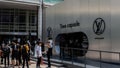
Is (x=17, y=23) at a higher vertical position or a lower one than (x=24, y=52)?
higher

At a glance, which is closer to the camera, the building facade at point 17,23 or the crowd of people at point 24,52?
the crowd of people at point 24,52

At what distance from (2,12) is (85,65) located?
4211cm

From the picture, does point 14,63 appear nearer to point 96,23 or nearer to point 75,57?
point 75,57

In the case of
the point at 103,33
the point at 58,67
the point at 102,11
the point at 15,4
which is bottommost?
the point at 58,67

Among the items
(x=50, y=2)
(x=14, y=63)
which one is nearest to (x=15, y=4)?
(x=50, y=2)

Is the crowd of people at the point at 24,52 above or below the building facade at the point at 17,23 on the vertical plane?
below

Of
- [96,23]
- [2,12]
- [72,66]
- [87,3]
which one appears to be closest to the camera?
[72,66]

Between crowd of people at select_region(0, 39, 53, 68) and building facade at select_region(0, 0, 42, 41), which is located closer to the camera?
crowd of people at select_region(0, 39, 53, 68)

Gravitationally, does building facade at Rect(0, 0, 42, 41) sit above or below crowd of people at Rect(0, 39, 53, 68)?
above

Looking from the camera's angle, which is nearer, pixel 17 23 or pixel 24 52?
pixel 24 52

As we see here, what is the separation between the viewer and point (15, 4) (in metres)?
48.8

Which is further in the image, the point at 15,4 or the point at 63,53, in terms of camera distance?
the point at 15,4

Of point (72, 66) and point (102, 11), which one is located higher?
point (102, 11)

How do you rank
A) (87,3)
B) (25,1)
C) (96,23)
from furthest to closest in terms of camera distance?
(25,1)
(87,3)
(96,23)
